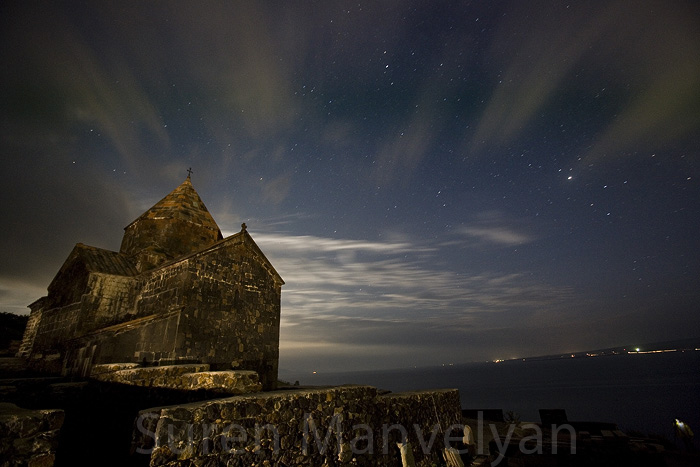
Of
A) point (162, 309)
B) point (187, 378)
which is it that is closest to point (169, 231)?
point (162, 309)

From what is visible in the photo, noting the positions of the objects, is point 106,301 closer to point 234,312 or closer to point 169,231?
point 169,231

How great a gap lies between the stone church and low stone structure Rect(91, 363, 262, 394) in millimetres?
2647

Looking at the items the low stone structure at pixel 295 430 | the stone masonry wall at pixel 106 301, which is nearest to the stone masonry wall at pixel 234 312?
the stone masonry wall at pixel 106 301

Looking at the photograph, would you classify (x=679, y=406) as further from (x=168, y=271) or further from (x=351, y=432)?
(x=168, y=271)

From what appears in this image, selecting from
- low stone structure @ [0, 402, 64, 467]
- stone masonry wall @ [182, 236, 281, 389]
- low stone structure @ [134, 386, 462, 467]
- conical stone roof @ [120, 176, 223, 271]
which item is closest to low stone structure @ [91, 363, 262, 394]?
low stone structure @ [134, 386, 462, 467]

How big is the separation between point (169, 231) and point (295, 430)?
13.6 metres

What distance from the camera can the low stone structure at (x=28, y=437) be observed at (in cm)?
283

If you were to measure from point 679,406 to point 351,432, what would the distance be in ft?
253

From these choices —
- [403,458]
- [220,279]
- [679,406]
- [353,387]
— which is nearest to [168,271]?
[220,279]

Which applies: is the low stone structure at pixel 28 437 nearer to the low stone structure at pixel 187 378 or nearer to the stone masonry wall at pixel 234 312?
the low stone structure at pixel 187 378

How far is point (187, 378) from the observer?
5863 millimetres

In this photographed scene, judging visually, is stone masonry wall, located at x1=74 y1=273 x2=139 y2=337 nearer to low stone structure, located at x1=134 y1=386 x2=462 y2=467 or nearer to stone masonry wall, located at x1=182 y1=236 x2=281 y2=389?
stone masonry wall, located at x1=182 y1=236 x2=281 y2=389

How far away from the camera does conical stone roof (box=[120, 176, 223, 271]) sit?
14.4 meters

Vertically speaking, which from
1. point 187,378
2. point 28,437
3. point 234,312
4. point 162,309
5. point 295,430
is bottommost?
point 295,430
